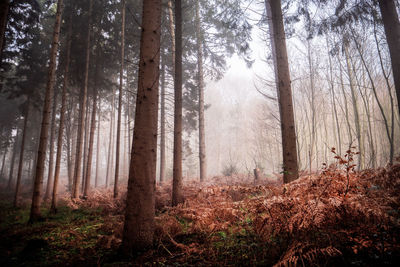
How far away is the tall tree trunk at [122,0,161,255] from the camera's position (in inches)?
123

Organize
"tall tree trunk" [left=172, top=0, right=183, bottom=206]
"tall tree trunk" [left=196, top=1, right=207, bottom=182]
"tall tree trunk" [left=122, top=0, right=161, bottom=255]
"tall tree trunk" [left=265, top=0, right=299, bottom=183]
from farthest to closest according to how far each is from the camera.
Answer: "tall tree trunk" [left=196, top=1, right=207, bottom=182]
"tall tree trunk" [left=172, top=0, right=183, bottom=206]
"tall tree trunk" [left=265, top=0, right=299, bottom=183]
"tall tree trunk" [left=122, top=0, right=161, bottom=255]

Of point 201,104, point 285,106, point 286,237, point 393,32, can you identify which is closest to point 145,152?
point 286,237

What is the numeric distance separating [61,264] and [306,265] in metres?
3.31

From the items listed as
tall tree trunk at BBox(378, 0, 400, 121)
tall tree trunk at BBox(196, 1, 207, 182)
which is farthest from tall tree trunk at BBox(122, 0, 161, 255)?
tall tree trunk at BBox(196, 1, 207, 182)

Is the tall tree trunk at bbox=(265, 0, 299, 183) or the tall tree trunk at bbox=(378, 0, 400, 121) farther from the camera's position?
the tall tree trunk at bbox=(378, 0, 400, 121)

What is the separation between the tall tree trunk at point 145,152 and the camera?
3113 millimetres

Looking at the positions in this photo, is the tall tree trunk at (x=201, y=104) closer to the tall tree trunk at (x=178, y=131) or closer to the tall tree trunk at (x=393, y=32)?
the tall tree trunk at (x=178, y=131)

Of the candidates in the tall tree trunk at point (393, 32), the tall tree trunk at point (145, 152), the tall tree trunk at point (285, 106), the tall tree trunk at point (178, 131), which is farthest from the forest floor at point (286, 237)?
the tall tree trunk at point (393, 32)

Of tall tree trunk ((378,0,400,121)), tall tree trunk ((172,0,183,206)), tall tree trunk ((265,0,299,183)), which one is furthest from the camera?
tall tree trunk ((172,0,183,206))

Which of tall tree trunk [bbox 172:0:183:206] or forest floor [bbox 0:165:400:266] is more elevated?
tall tree trunk [bbox 172:0:183:206]

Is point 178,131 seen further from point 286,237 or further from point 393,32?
point 393,32

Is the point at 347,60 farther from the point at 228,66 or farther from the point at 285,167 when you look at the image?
the point at 285,167

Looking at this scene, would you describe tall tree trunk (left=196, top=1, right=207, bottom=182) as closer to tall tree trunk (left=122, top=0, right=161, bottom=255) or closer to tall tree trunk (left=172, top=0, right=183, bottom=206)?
tall tree trunk (left=172, top=0, right=183, bottom=206)

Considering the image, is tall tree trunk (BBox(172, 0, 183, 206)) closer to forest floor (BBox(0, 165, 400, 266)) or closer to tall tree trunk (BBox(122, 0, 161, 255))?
forest floor (BBox(0, 165, 400, 266))
